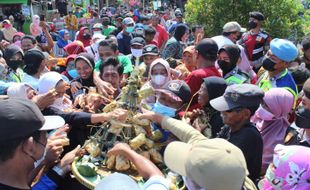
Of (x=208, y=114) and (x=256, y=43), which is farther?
(x=256, y=43)

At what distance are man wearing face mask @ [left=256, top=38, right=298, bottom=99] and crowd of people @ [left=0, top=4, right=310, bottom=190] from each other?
1cm

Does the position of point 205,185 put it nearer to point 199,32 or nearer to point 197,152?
point 197,152

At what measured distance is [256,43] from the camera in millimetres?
6941

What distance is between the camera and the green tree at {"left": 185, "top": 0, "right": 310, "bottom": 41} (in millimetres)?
8195

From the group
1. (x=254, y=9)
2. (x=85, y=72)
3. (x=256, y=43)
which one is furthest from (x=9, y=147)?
(x=254, y=9)

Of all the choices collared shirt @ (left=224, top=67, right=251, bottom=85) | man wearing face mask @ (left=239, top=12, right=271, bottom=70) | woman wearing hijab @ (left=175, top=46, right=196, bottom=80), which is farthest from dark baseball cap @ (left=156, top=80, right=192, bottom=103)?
man wearing face mask @ (left=239, top=12, right=271, bottom=70)

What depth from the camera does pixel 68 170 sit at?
2924mm

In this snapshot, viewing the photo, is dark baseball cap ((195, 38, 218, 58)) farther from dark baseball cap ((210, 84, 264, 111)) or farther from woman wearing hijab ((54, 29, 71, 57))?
woman wearing hijab ((54, 29, 71, 57))

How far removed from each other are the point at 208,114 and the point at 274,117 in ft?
2.02

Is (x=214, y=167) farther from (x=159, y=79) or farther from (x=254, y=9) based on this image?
(x=254, y=9)

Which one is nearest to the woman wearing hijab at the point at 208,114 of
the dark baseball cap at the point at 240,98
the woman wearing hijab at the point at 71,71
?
the dark baseball cap at the point at 240,98

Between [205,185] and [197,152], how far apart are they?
0.17 m

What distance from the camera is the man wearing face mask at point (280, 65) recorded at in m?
4.35

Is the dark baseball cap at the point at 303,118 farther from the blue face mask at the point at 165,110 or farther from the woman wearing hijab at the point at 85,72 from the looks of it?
the woman wearing hijab at the point at 85,72
